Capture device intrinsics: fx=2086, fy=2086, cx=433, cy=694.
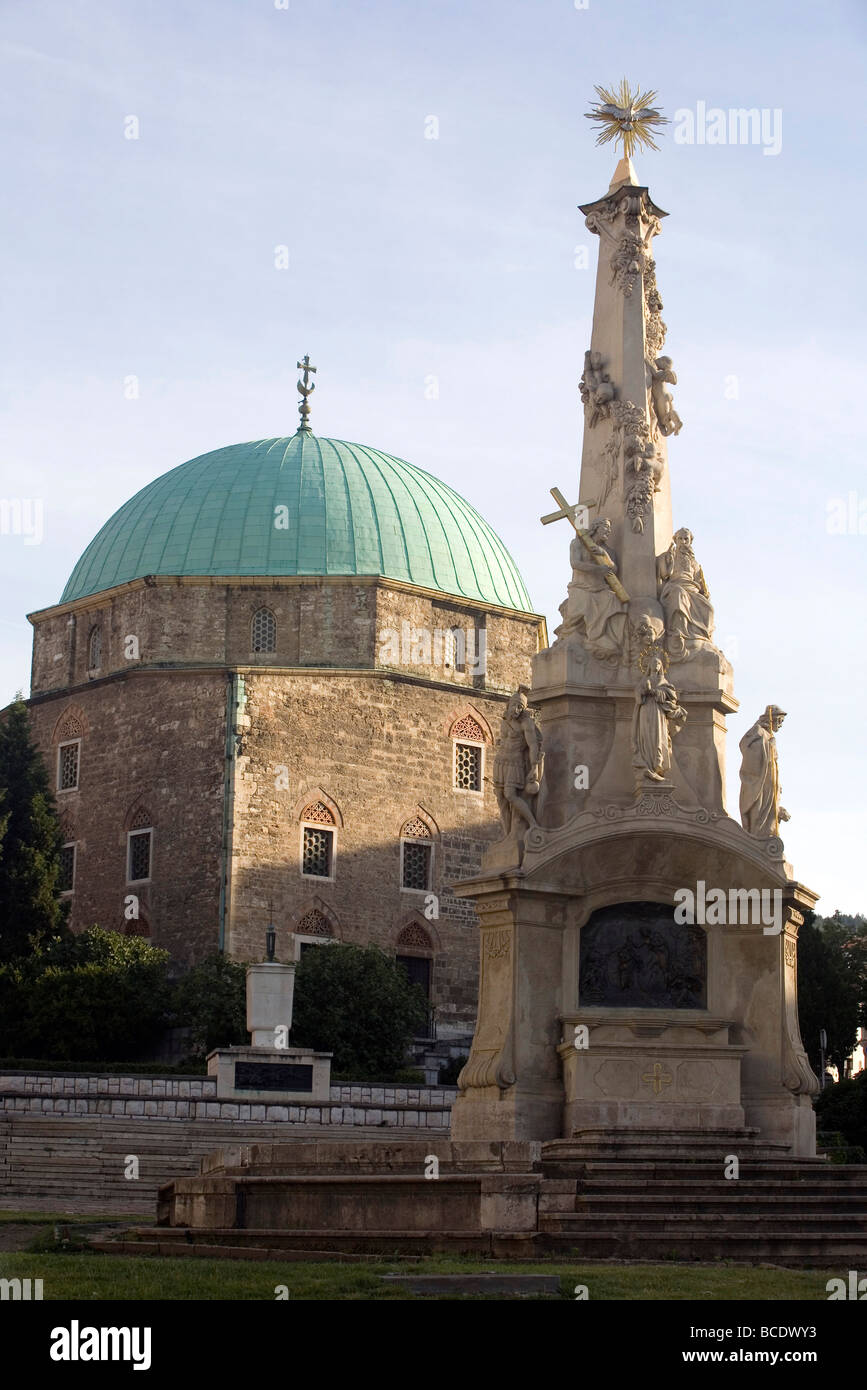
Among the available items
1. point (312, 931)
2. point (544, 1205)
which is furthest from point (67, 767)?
point (544, 1205)

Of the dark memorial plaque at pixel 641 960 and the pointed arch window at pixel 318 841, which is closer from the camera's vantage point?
the dark memorial plaque at pixel 641 960

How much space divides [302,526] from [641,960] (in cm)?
3649

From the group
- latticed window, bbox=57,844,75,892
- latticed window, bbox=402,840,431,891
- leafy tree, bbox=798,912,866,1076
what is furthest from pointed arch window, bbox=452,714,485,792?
latticed window, bbox=57,844,75,892

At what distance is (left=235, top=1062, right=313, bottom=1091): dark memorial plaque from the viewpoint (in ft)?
125

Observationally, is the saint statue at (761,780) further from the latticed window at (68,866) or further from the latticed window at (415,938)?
the latticed window at (68,866)

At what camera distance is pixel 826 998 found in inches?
2216

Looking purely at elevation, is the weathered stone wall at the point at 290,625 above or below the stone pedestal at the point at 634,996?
above

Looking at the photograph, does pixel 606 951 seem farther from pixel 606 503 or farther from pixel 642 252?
pixel 642 252

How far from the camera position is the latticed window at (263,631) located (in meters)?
59.0

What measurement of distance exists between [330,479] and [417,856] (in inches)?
467

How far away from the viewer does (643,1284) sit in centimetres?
1617

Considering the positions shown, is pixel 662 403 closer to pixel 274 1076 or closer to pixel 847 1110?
pixel 274 1076

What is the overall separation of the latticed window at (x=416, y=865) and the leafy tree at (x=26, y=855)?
1016 centimetres

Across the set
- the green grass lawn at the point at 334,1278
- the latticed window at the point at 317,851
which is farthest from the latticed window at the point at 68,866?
the green grass lawn at the point at 334,1278
